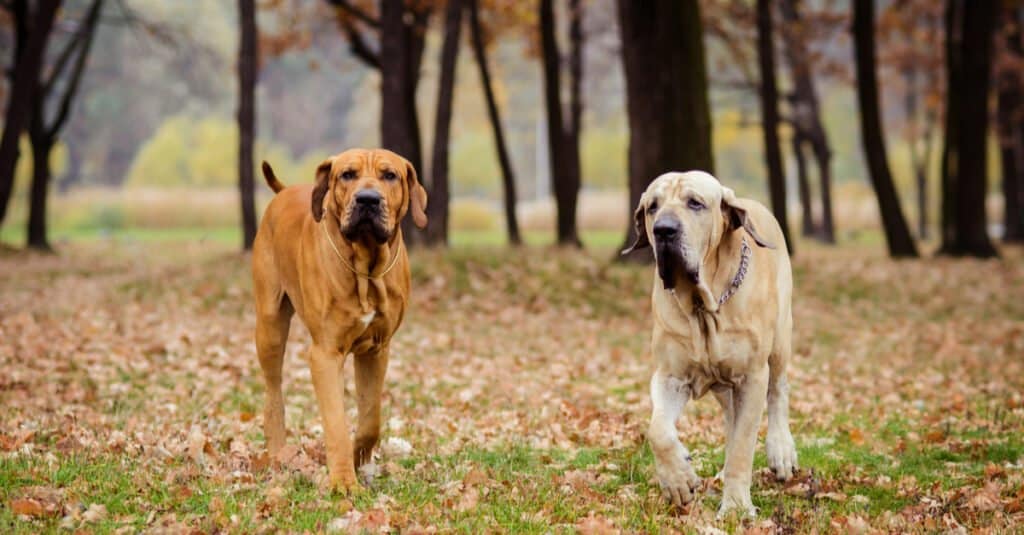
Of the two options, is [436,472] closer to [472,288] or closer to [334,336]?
[334,336]

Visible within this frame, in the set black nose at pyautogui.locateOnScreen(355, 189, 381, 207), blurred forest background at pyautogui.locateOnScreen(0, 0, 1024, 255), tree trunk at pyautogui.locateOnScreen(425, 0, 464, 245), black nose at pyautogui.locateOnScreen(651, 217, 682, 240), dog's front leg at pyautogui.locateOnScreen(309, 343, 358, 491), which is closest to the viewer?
black nose at pyautogui.locateOnScreen(651, 217, 682, 240)

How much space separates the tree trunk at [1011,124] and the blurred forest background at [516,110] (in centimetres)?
7

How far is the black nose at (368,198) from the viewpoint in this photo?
5254 millimetres

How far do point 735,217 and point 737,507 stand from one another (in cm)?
134

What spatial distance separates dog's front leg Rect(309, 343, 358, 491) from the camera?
551cm

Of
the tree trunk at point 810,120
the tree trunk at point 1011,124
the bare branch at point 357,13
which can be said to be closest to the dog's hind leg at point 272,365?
the bare branch at point 357,13

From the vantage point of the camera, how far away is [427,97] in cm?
5641

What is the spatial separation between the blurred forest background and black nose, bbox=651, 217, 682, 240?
1044 cm

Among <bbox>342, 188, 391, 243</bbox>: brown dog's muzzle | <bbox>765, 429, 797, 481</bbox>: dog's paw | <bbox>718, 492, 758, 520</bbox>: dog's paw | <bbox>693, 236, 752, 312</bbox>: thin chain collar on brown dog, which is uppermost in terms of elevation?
<bbox>342, 188, 391, 243</bbox>: brown dog's muzzle

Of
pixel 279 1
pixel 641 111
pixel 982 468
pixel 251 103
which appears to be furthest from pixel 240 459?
pixel 279 1

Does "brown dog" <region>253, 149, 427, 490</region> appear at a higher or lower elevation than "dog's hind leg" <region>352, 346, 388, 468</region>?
higher

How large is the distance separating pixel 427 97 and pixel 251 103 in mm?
38049

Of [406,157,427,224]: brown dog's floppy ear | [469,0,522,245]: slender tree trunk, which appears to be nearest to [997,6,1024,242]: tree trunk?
[469,0,522,245]: slender tree trunk

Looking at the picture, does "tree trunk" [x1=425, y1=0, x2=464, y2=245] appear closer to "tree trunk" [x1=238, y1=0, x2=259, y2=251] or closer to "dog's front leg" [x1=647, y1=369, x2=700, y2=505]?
"tree trunk" [x1=238, y1=0, x2=259, y2=251]
